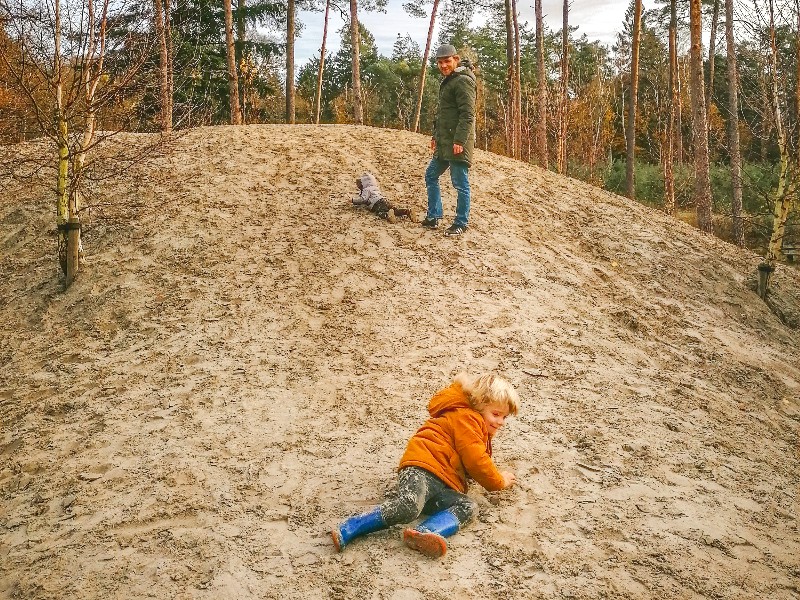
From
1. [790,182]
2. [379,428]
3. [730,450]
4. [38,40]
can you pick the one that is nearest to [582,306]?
[730,450]

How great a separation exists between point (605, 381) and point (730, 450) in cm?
123

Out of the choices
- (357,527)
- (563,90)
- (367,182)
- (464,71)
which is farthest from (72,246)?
(563,90)

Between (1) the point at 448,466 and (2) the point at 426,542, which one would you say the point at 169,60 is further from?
(2) the point at 426,542

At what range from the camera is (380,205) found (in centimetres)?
858

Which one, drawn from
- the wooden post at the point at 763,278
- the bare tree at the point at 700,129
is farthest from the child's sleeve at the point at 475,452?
the bare tree at the point at 700,129

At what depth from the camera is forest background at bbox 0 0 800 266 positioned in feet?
22.7

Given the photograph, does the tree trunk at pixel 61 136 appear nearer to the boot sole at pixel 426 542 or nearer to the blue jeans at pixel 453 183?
the blue jeans at pixel 453 183

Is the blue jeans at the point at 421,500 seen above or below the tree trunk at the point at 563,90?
below

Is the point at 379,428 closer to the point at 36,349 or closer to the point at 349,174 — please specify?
the point at 36,349

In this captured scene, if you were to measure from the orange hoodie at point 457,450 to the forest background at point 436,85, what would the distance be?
5734 mm

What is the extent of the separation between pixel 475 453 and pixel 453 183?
15.2 feet

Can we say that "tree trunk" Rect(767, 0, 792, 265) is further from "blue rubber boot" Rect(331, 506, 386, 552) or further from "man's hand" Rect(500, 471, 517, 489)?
"blue rubber boot" Rect(331, 506, 386, 552)

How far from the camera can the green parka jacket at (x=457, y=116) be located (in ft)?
23.9

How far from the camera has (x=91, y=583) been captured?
3.31 meters
